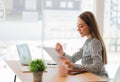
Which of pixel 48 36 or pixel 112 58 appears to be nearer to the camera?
pixel 48 36

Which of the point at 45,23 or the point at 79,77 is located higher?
the point at 45,23

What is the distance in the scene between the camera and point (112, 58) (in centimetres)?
429

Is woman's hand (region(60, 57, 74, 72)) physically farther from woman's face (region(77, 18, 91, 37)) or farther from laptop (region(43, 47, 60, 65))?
woman's face (region(77, 18, 91, 37))

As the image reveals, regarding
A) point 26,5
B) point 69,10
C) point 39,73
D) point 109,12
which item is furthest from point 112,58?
point 39,73

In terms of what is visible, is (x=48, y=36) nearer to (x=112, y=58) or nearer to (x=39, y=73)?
(x=112, y=58)

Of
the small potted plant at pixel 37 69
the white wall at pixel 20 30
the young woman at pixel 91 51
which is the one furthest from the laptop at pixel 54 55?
the white wall at pixel 20 30

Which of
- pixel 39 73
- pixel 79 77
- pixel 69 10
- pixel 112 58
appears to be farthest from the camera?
pixel 112 58

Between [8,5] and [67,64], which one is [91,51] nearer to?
[67,64]

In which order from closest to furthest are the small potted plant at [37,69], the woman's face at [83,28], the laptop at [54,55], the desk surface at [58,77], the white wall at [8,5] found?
the small potted plant at [37,69] < the desk surface at [58,77] < the laptop at [54,55] < the woman's face at [83,28] < the white wall at [8,5]

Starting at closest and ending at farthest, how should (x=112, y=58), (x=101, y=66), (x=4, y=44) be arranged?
(x=101, y=66) → (x=4, y=44) → (x=112, y=58)

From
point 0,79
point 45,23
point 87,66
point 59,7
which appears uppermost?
point 59,7

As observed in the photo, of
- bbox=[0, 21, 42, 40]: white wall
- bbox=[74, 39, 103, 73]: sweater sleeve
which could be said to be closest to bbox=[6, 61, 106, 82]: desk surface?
bbox=[74, 39, 103, 73]: sweater sleeve

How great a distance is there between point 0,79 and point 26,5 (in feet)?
3.89

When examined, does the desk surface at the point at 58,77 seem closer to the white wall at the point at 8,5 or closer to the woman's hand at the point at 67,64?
the woman's hand at the point at 67,64
